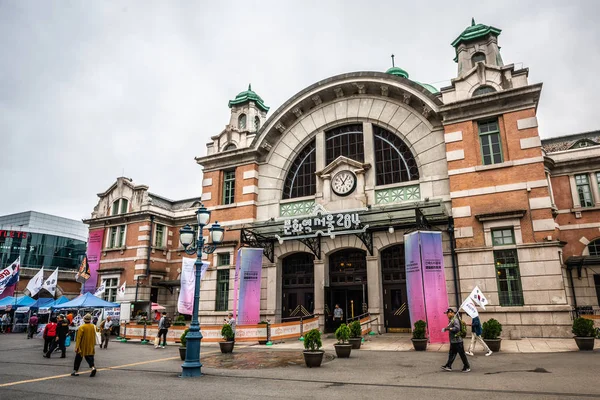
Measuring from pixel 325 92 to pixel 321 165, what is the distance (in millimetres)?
4572

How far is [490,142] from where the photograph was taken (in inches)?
797

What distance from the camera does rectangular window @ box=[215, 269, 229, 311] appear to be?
24.8 m

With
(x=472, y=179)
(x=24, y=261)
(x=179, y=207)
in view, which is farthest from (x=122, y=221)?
(x=24, y=261)

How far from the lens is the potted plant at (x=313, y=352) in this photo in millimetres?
12555

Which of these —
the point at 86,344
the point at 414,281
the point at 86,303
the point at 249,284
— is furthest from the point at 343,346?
the point at 86,303

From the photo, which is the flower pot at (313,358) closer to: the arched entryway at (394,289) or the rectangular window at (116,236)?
the arched entryway at (394,289)

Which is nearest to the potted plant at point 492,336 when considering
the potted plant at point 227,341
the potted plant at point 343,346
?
the potted plant at point 343,346

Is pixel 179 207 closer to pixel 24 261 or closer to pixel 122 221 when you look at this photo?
pixel 122 221

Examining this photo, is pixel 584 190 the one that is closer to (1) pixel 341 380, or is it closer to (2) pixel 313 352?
(2) pixel 313 352

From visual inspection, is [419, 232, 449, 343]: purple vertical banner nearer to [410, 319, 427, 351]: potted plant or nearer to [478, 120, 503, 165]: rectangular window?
[410, 319, 427, 351]: potted plant

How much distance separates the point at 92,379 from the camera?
11.3 m

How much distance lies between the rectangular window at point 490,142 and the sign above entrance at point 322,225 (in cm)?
706

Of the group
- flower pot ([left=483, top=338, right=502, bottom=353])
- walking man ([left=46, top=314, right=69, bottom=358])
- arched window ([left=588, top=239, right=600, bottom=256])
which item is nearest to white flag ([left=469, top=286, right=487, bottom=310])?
flower pot ([left=483, top=338, right=502, bottom=353])

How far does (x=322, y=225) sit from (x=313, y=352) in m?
9.25
